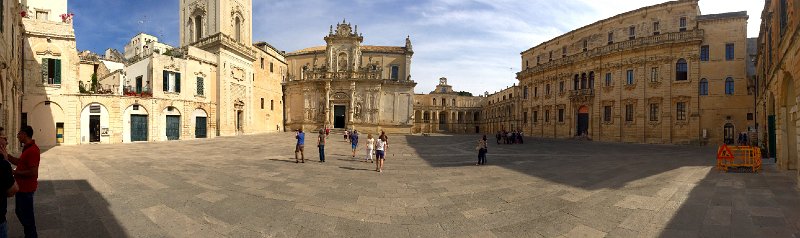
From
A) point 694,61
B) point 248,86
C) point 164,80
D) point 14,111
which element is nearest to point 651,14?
point 694,61

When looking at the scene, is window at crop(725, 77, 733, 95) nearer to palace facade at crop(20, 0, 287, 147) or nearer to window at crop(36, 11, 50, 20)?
palace facade at crop(20, 0, 287, 147)

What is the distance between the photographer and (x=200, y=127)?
29.5 meters

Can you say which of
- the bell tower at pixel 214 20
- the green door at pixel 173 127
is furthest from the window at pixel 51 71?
the bell tower at pixel 214 20

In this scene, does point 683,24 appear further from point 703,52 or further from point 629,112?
point 629,112

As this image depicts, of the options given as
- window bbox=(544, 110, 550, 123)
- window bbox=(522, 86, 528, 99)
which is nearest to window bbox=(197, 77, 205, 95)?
window bbox=(544, 110, 550, 123)

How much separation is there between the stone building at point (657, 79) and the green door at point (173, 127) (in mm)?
35527

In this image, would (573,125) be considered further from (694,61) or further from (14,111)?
(14,111)

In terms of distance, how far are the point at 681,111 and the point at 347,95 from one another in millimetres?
33355

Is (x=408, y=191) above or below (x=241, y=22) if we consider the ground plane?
below

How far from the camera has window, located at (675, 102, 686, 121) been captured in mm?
27131

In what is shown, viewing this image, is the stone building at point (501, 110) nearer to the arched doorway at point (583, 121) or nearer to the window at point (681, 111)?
the arched doorway at point (583, 121)

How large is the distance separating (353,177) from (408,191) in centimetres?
250

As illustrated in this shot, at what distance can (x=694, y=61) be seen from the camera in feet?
87.5

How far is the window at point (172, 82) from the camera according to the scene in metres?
26.4
